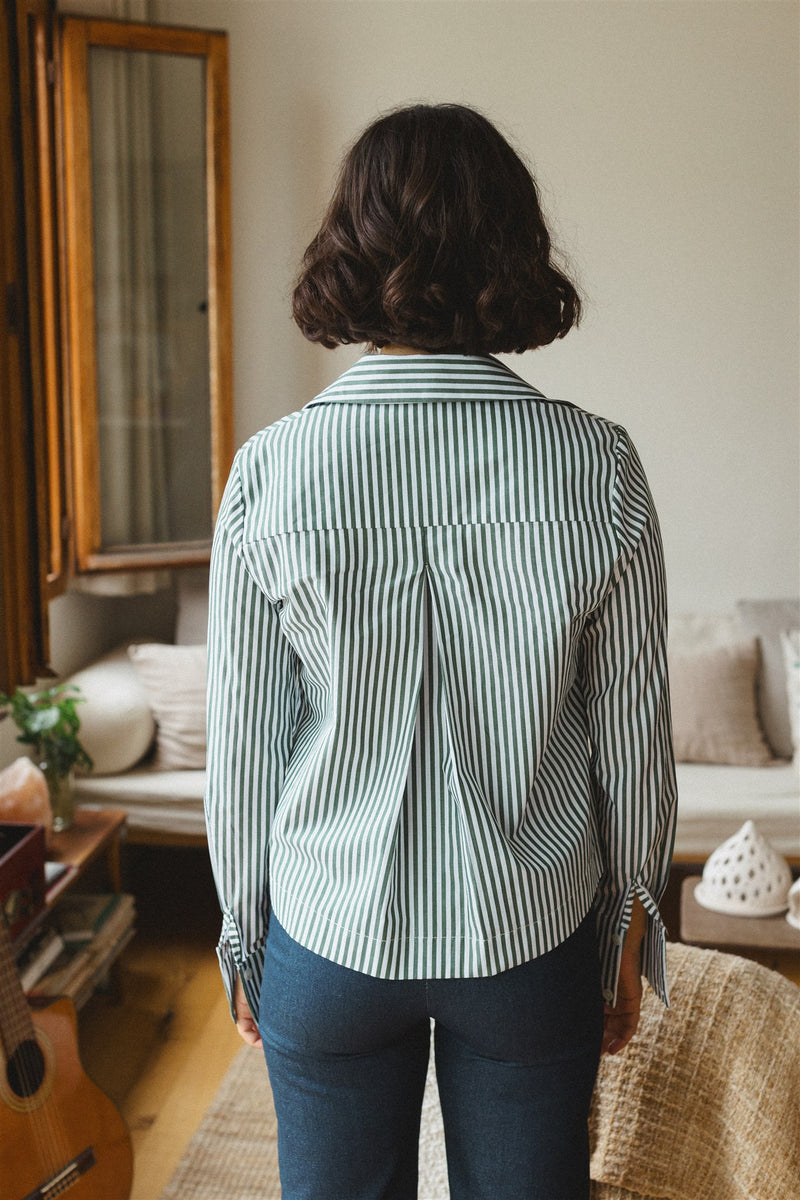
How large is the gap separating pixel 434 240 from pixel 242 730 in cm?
45

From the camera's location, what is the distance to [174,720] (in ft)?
9.32

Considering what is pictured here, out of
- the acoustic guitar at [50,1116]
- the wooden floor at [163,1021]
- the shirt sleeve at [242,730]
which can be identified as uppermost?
the shirt sleeve at [242,730]

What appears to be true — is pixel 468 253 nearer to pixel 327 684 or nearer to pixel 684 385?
pixel 327 684

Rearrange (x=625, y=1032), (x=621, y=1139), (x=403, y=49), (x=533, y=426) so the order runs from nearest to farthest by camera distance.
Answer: (x=533, y=426) → (x=625, y=1032) → (x=621, y=1139) → (x=403, y=49)

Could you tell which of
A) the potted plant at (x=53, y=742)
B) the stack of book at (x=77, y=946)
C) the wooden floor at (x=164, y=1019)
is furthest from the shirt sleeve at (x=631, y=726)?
the potted plant at (x=53, y=742)

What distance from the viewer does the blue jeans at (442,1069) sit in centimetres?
87

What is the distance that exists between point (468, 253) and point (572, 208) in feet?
8.34

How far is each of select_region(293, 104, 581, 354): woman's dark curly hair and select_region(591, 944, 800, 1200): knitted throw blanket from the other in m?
0.82

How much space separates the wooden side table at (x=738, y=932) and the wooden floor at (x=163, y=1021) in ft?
3.31

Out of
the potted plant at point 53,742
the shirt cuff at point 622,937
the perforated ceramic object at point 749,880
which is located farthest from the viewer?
the potted plant at point 53,742

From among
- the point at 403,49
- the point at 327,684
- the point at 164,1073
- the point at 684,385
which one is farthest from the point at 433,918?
the point at 403,49

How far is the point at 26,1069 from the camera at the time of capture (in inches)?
62.4

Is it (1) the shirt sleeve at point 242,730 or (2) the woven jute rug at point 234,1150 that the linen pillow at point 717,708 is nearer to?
(2) the woven jute rug at point 234,1150

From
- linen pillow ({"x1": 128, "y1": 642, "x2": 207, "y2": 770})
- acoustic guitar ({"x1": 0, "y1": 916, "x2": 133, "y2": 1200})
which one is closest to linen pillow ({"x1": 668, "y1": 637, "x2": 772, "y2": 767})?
linen pillow ({"x1": 128, "y1": 642, "x2": 207, "y2": 770})
